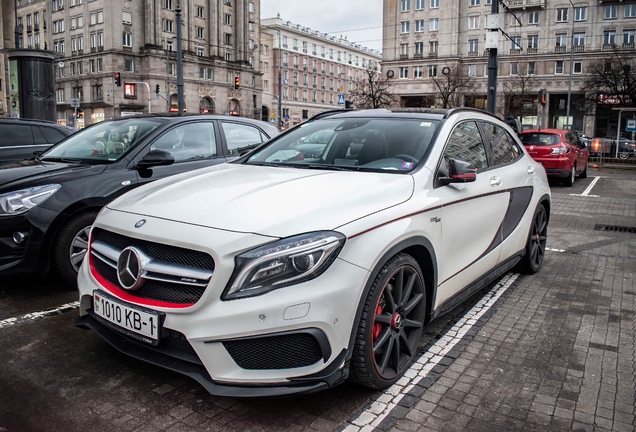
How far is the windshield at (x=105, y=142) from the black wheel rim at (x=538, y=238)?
413cm

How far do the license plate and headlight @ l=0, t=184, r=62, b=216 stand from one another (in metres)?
2.04

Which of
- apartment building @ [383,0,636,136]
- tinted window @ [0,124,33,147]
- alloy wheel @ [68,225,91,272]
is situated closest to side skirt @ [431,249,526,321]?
alloy wheel @ [68,225,91,272]

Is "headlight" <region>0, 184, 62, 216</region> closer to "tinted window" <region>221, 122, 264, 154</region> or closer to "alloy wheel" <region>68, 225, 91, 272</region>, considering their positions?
"alloy wheel" <region>68, 225, 91, 272</region>

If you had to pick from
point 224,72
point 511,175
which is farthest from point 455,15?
point 511,175

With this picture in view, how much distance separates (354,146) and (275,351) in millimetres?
1983

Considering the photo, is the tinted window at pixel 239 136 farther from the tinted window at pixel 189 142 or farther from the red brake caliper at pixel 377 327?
the red brake caliper at pixel 377 327

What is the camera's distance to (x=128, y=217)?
3.09 metres

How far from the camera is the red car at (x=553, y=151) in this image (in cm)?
1545

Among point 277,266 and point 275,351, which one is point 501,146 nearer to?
point 277,266

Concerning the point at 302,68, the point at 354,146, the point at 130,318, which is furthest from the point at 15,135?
the point at 302,68

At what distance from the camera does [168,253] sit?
2758 mm

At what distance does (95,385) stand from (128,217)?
3.26ft

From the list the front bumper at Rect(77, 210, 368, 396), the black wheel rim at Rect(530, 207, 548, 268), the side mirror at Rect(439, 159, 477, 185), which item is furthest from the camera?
the black wheel rim at Rect(530, 207, 548, 268)

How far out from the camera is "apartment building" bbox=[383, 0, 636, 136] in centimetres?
6425
